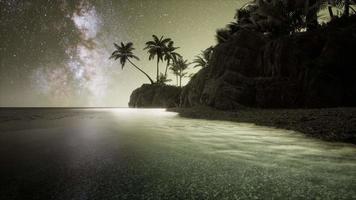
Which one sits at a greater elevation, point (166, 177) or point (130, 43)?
Result: point (130, 43)

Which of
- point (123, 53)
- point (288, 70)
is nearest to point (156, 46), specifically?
point (123, 53)

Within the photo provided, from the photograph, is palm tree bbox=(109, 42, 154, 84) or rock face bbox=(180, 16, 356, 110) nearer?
rock face bbox=(180, 16, 356, 110)

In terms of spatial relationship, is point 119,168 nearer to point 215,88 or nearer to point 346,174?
point 346,174

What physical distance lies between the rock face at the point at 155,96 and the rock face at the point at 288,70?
20.6 metres

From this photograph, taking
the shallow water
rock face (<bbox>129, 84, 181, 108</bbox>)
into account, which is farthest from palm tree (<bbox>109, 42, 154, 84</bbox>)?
the shallow water

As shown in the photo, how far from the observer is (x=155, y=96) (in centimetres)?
4597

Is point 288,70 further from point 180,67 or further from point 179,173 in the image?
point 180,67

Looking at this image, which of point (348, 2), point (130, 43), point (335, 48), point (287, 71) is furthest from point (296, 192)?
point (130, 43)

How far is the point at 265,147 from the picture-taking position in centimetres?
453

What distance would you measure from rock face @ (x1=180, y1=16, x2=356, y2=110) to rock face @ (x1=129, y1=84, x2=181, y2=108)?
812 inches

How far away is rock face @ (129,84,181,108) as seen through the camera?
140ft

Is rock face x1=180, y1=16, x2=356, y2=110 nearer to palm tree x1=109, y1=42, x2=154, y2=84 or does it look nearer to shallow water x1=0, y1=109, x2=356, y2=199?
shallow water x1=0, y1=109, x2=356, y2=199

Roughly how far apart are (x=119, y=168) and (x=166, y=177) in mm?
728

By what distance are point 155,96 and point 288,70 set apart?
32.1 metres
